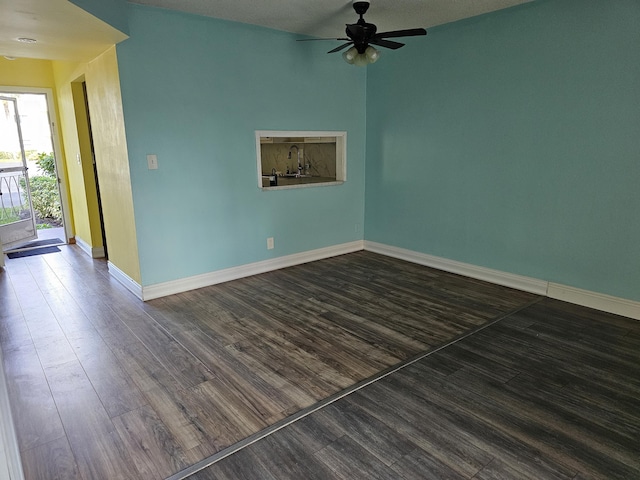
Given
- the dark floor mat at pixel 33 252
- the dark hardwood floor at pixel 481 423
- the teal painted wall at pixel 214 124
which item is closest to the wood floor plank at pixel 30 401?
the dark hardwood floor at pixel 481 423

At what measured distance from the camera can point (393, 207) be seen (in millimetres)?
5129

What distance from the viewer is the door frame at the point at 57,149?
17.9 feet

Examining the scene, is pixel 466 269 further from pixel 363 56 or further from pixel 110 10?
pixel 110 10

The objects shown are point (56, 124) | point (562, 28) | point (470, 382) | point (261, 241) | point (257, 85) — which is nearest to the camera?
point (470, 382)

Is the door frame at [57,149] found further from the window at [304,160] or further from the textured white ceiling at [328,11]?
the textured white ceiling at [328,11]

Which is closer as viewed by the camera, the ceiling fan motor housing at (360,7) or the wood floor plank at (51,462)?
the wood floor plank at (51,462)

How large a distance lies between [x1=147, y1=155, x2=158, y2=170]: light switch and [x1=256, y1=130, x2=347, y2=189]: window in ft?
4.50

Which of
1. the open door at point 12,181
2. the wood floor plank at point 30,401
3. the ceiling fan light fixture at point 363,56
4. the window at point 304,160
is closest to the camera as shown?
the wood floor plank at point 30,401

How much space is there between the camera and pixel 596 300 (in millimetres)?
3486

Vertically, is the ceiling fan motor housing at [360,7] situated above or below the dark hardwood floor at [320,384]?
above

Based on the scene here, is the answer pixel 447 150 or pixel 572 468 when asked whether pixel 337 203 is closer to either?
pixel 447 150

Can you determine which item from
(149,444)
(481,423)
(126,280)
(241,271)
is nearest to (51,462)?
(149,444)

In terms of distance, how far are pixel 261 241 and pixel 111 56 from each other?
7.43 feet

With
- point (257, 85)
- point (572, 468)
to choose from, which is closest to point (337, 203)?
point (257, 85)
